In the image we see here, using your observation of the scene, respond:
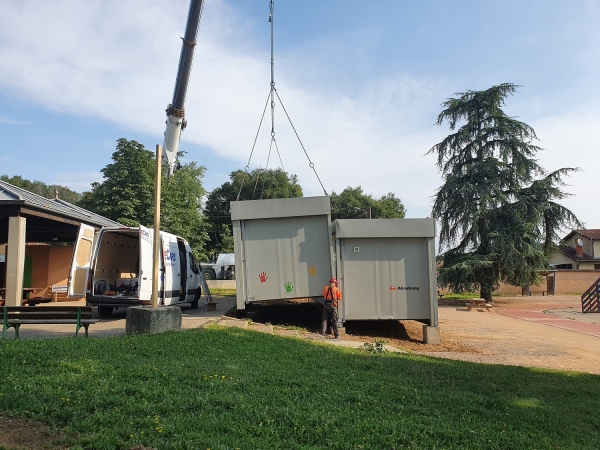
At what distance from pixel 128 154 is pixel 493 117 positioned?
899 inches

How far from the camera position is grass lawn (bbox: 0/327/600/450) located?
434cm

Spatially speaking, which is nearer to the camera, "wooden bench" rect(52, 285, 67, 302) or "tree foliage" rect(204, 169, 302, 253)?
"wooden bench" rect(52, 285, 67, 302)

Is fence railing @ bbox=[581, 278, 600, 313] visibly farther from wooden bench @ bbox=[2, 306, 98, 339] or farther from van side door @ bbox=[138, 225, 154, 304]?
wooden bench @ bbox=[2, 306, 98, 339]

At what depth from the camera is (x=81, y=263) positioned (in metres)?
12.4

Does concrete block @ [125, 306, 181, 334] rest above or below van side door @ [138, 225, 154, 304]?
below

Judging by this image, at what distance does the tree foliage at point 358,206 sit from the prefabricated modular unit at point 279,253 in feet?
135

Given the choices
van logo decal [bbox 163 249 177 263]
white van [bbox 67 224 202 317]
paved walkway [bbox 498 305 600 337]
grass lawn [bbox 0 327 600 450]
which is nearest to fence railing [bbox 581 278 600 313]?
paved walkway [bbox 498 305 600 337]

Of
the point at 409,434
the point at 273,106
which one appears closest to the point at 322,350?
the point at 409,434

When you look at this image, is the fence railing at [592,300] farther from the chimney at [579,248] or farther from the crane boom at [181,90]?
the chimney at [579,248]

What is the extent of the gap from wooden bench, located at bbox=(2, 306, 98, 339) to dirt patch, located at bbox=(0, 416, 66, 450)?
5287 millimetres

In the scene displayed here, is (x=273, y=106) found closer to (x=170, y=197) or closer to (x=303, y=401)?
(x=303, y=401)

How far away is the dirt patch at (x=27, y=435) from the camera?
3754mm

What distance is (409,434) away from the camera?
4.79 meters

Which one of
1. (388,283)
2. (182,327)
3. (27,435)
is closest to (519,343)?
(388,283)
